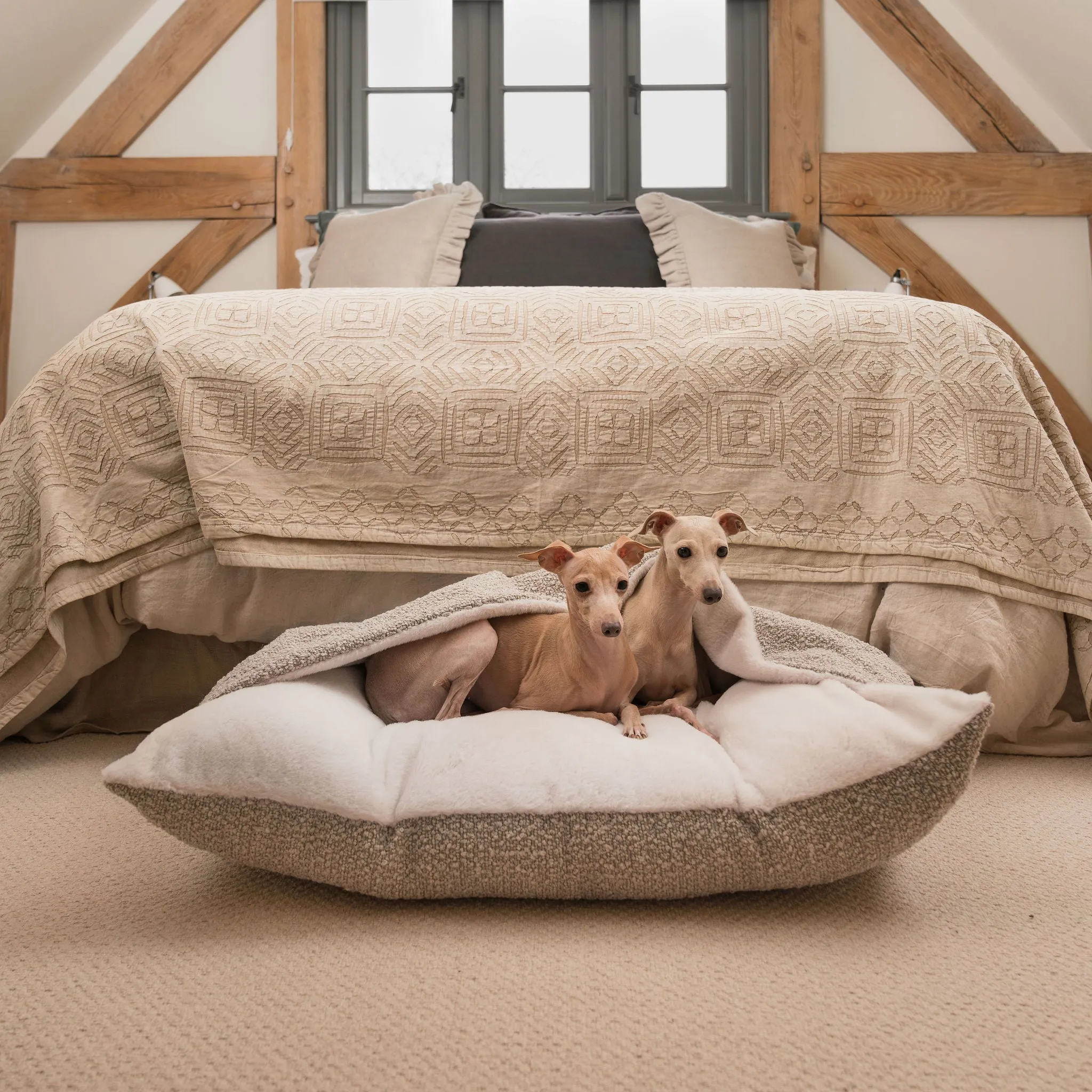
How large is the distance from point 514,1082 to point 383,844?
283mm

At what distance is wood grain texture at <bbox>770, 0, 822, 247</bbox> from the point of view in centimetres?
333

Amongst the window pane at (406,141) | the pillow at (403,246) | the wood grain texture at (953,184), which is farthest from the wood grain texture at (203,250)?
the wood grain texture at (953,184)

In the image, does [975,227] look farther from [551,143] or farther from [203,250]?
[203,250]

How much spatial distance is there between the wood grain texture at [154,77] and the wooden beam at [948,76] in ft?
7.42

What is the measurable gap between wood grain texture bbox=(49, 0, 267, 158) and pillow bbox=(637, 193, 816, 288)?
1824 mm

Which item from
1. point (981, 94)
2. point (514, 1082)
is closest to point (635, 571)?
point (514, 1082)

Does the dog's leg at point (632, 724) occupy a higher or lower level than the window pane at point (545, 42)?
lower

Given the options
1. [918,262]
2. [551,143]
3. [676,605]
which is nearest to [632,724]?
[676,605]

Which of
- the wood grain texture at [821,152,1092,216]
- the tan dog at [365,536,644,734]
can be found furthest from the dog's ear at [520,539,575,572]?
the wood grain texture at [821,152,1092,216]

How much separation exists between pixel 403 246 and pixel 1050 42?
219 cm

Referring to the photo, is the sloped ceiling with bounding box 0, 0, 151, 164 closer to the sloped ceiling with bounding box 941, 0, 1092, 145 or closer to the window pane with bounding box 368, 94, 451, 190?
the window pane with bounding box 368, 94, 451, 190

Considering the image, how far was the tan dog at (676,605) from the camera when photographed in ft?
3.37

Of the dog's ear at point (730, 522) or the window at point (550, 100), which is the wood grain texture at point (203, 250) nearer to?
the window at point (550, 100)

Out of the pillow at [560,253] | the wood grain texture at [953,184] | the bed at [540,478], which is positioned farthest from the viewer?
the wood grain texture at [953,184]
